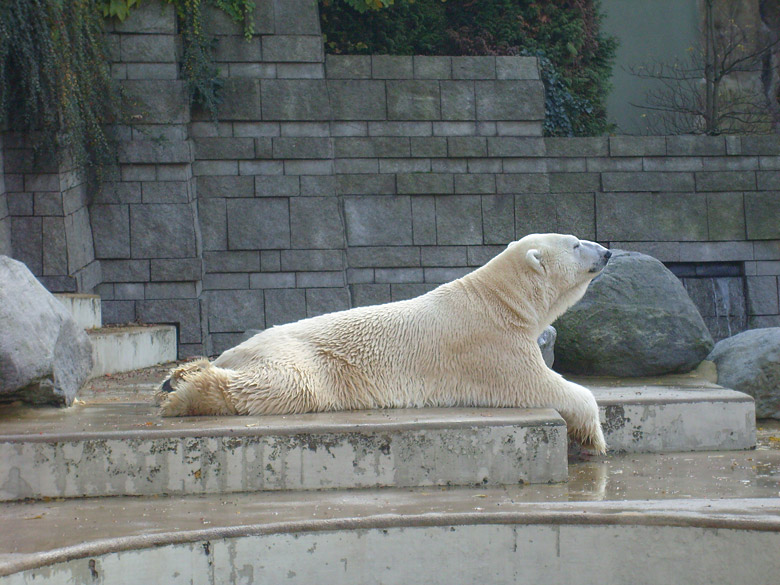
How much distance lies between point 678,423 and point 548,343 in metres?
1.38

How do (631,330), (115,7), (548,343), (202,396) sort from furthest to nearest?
(115,7) → (631,330) → (548,343) → (202,396)

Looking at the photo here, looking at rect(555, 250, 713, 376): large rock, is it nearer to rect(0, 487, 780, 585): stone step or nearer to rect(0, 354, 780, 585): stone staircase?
rect(0, 354, 780, 585): stone staircase

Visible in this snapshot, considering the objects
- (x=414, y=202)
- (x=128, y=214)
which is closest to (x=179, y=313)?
(x=128, y=214)

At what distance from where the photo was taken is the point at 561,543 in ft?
10.1

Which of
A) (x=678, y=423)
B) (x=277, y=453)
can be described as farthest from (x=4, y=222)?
(x=678, y=423)

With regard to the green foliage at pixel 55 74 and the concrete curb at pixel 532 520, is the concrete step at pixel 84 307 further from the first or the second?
the concrete curb at pixel 532 520

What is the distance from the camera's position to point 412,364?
14.5ft

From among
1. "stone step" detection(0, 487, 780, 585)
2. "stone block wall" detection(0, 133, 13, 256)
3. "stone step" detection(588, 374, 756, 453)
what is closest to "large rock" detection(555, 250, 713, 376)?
"stone step" detection(588, 374, 756, 453)

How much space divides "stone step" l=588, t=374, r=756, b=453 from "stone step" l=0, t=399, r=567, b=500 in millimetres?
955

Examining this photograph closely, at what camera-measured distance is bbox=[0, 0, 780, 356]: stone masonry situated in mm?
8383

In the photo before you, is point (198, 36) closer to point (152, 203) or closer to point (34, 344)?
point (152, 203)

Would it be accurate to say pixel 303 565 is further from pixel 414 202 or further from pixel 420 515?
pixel 414 202

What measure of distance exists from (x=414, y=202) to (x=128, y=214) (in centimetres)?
272

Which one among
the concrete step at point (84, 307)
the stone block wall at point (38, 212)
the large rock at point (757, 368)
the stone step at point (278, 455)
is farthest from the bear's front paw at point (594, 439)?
the stone block wall at point (38, 212)
